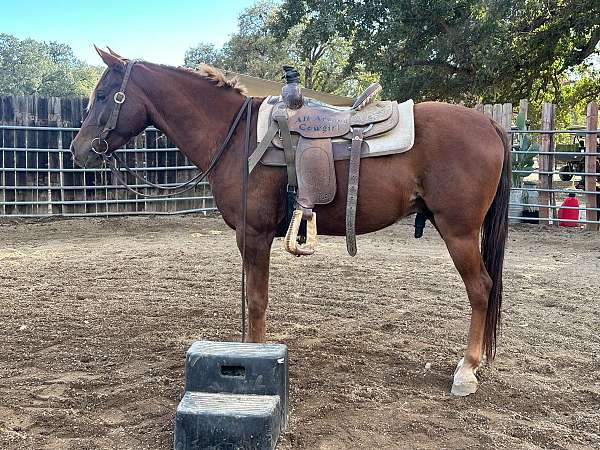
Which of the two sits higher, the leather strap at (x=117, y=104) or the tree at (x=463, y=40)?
the tree at (x=463, y=40)

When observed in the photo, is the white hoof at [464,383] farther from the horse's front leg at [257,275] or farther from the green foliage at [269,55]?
the green foliage at [269,55]

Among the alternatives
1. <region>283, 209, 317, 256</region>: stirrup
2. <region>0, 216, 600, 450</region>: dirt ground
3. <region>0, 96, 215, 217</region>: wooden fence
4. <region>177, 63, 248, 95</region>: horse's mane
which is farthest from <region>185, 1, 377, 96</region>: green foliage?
<region>283, 209, 317, 256</region>: stirrup

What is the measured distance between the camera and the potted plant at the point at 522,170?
920cm

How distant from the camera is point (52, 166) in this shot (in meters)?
9.54

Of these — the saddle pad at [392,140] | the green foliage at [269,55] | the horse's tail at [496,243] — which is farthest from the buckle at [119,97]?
the green foliage at [269,55]

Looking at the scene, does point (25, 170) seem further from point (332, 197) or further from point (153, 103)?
point (332, 197)

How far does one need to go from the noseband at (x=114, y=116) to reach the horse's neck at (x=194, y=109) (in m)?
0.14

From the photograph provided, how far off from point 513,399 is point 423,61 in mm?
11412

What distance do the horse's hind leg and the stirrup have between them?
70 cm

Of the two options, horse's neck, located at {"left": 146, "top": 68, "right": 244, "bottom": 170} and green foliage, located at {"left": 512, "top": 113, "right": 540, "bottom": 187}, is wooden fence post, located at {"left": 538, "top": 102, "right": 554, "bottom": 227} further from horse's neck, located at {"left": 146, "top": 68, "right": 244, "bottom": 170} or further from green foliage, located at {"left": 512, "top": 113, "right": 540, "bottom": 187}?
horse's neck, located at {"left": 146, "top": 68, "right": 244, "bottom": 170}

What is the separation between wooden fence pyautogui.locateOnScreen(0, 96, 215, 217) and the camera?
9.36 meters

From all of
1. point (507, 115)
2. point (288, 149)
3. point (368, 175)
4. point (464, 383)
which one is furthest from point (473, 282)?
point (507, 115)

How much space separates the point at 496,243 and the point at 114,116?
233cm

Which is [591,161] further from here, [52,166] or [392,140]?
[52,166]
